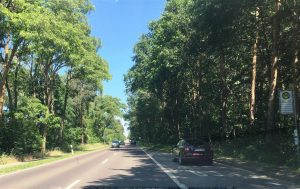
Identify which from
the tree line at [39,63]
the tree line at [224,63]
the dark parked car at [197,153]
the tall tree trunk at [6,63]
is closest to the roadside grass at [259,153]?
the tree line at [224,63]

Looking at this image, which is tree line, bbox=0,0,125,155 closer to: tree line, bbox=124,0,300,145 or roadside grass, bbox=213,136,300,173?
tree line, bbox=124,0,300,145

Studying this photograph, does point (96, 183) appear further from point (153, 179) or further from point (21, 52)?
point (21, 52)

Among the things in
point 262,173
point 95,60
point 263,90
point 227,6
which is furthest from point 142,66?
point 262,173

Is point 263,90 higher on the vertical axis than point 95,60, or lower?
lower

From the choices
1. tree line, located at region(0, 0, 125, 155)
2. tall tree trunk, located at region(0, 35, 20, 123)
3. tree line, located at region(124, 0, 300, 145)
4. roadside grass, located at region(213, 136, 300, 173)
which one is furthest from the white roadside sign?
tall tree trunk, located at region(0, 35, 20, 123)

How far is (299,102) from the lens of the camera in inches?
1204

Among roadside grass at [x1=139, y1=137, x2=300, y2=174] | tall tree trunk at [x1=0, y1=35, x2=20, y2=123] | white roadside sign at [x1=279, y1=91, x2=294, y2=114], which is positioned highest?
tall tree trunk at [x1=0, y1=35, x2=20, y2=123]

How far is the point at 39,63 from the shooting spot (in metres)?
48.0

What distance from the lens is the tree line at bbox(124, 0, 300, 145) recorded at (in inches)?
1049

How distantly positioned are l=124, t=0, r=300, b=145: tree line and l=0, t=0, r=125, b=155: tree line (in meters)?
8.17

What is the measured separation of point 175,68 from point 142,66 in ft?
62.1

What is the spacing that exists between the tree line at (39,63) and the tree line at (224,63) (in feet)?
26.8

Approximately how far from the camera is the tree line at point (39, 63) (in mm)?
32438

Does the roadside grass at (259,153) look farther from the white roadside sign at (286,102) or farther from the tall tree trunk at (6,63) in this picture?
the tall tree trunk at (6,63)
